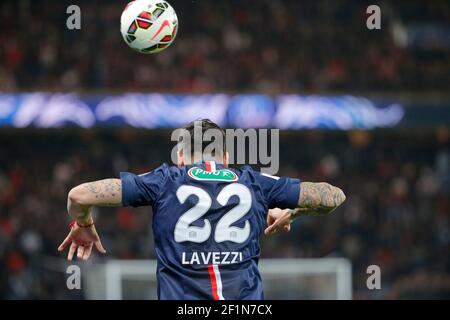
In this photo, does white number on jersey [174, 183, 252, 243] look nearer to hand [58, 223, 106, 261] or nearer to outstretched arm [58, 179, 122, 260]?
outstretched arm [58, 179, 122, 260]

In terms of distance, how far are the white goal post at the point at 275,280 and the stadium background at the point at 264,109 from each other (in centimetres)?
298

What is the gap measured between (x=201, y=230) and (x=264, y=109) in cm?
1498

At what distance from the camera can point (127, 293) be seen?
43.7 feet

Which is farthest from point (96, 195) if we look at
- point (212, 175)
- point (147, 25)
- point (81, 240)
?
point (147, 25)

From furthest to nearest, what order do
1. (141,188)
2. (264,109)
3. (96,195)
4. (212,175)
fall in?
(264,109)
(212,175)
(141,188)
(96,195)

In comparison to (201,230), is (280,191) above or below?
above

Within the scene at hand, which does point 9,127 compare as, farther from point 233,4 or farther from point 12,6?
point 233,4

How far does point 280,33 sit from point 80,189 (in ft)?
57.1

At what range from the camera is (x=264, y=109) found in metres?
19.8

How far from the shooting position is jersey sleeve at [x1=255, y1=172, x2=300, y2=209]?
5.12 meters

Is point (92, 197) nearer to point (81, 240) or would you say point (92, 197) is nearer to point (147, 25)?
point (81, 240)

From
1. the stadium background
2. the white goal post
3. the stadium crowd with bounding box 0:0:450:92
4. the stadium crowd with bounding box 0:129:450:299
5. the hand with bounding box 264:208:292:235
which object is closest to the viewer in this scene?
→ the hand with bounding box 264:208:292:235

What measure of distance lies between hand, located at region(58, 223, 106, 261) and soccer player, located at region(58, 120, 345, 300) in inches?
3.9

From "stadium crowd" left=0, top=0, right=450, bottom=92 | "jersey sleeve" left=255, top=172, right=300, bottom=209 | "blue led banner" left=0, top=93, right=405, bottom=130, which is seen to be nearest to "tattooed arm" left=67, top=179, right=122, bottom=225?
"jersey sleeve" left=255, top=172, right=300, bottom=209
